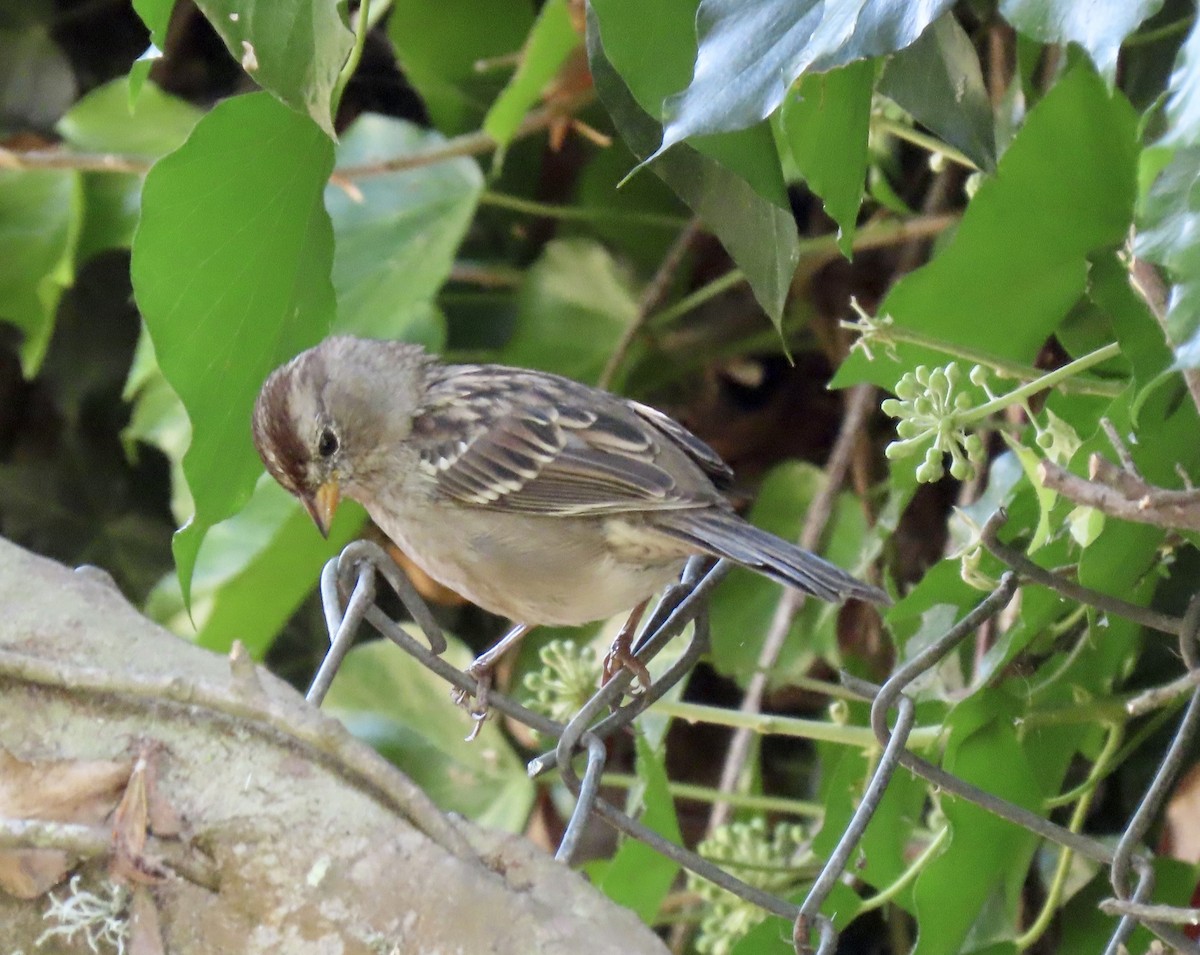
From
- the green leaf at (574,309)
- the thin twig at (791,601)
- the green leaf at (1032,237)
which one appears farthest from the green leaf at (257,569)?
the green leaf at (1032,237)

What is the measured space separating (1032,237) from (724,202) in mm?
221

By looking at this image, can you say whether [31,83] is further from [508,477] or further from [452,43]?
[508,477]

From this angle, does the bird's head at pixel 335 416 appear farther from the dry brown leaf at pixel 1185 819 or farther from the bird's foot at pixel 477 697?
the dry brown leaf at pixel 1185 819

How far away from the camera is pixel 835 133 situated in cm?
91

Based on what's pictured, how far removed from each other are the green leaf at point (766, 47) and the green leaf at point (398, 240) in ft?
3.35

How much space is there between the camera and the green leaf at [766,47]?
29.2 inches

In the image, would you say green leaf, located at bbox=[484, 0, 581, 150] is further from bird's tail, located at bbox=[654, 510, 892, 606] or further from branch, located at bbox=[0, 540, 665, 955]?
branch, located at bbox=[0, 540, 665, 955]

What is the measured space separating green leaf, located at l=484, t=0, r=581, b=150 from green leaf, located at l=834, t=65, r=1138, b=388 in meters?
0.72

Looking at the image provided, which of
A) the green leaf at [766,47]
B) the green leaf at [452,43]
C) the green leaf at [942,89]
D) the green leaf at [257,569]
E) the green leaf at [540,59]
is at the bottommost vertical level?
the green leaf at [257,569]

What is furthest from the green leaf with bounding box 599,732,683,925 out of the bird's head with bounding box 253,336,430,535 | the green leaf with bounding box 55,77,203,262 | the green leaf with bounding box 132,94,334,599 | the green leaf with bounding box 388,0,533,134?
the green leaf with bounding box 55,77,203,262

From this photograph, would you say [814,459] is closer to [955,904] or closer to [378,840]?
[955,904]

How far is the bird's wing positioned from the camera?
4.83 ft

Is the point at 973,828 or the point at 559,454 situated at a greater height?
the point at 973,828

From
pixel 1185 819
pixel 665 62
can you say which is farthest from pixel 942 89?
pixel 1185 819
